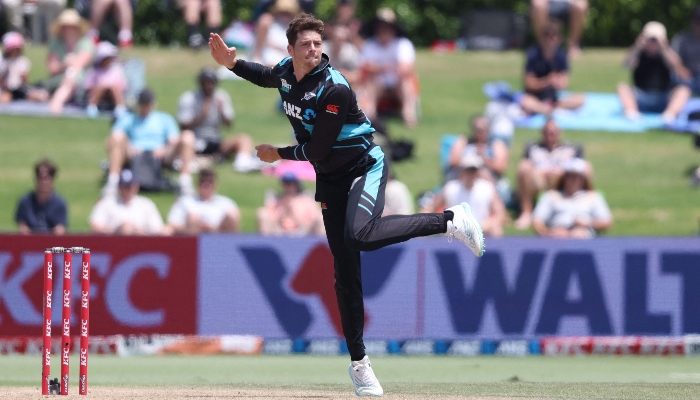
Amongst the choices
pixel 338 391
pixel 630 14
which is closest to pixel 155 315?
pixel 338 391

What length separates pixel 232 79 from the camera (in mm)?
18078

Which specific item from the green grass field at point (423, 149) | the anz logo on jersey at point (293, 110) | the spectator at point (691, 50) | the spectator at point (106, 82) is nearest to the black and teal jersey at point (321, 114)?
the anz logo on jersey at point (293, 110)

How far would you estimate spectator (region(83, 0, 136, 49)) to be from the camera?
17125 millimetres

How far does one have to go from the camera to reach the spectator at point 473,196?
12789 mm

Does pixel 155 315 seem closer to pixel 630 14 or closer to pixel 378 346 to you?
pixel 378 346

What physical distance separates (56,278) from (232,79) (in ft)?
25.8

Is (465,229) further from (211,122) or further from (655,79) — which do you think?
(655,79)

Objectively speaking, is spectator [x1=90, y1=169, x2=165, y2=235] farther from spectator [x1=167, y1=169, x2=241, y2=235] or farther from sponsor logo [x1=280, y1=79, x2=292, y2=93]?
sponsor logo [x1=280, y1=79, x2=292, y2=93]

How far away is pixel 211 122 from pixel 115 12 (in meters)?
3.67

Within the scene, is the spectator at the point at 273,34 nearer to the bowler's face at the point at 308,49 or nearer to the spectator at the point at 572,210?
the spectator at the point at 572,210

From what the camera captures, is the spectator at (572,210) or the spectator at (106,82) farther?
the spectator at (106,82)

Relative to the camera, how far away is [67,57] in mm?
16047

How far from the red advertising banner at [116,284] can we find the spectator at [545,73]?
268 inches

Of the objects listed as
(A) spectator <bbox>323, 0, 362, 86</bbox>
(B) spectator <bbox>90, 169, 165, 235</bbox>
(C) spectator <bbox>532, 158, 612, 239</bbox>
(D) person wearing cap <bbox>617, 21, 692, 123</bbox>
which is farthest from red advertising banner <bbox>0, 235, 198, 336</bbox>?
(D) person wearing cap <bbox>617, 21, 692, 123</bbox>
